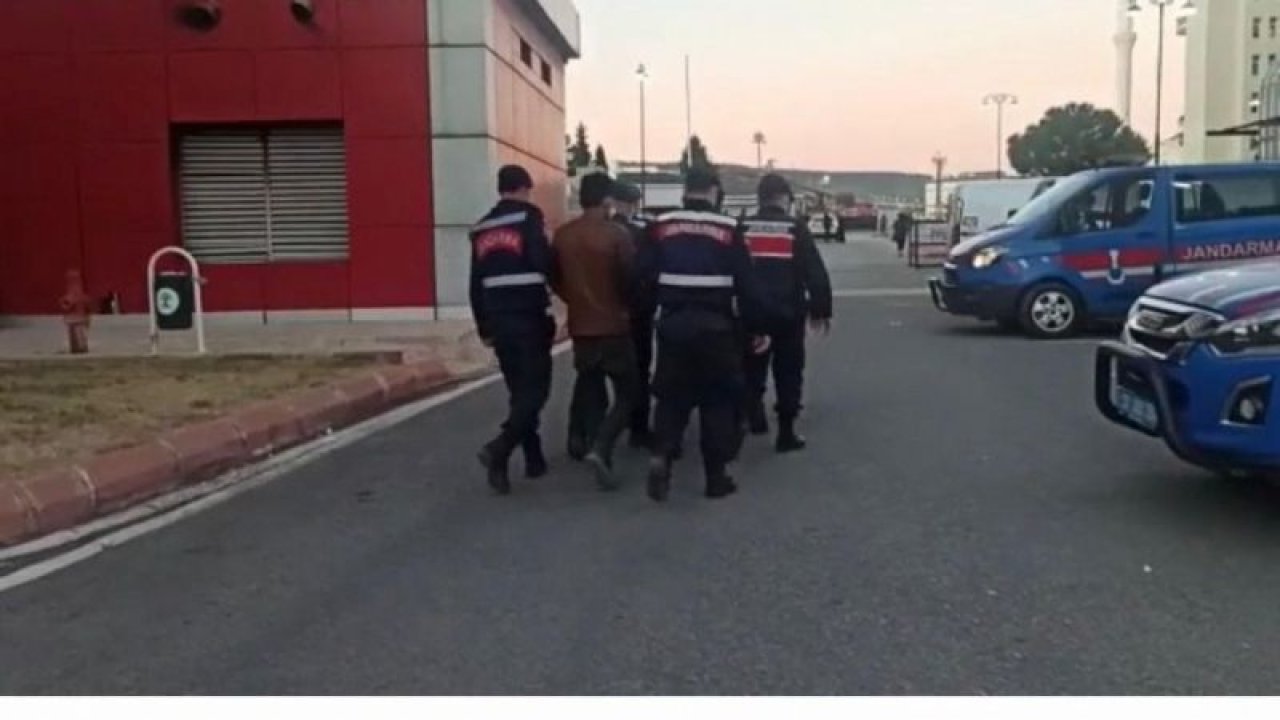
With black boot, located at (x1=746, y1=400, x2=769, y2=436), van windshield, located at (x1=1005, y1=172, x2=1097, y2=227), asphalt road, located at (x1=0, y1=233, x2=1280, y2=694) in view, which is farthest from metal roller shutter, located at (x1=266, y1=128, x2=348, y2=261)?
black boot, located at (x1=746, y1=400, x2=769, y2=436)

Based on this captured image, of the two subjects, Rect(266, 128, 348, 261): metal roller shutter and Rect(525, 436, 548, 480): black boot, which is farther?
Rect(266, 128, 348, 261): metal roller shutter

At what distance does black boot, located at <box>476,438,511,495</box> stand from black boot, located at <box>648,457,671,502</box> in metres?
0.86

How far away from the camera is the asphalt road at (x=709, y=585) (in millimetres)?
→ 4320

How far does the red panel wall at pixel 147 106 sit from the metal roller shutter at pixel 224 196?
1.12 ft

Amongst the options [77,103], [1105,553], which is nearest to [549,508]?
[1105,553]

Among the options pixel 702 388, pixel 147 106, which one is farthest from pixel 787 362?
pixel 147 106

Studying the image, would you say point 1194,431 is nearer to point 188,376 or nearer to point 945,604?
point 945,604

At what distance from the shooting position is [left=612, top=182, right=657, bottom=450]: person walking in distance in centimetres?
768

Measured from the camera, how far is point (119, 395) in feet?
33.7

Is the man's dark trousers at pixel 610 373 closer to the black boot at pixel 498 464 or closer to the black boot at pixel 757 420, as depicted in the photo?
the black boot at pixel 498 464

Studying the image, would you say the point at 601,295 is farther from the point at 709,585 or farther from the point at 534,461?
the point at 709,585

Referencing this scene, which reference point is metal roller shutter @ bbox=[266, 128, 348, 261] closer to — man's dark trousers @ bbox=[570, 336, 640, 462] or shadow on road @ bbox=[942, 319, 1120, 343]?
shadow on road @ bbox=[942, 319, 1120, 343]

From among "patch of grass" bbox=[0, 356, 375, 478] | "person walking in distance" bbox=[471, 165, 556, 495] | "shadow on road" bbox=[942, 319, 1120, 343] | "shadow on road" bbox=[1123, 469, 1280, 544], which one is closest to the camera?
"shadow on road" bbox=[1123, 469, 1280, 544]

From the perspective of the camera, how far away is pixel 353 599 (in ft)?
17.2
